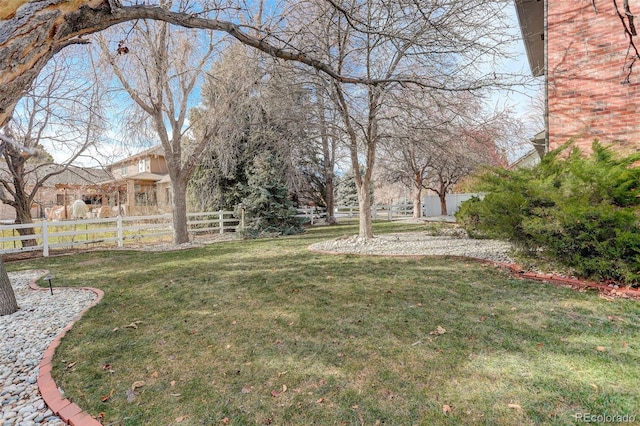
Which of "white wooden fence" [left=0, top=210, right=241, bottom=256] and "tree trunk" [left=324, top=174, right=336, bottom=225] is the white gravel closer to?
"white wooden fence" [left=0, top=210, right=241, bottom=256]

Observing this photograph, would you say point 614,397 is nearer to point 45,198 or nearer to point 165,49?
point 165,49

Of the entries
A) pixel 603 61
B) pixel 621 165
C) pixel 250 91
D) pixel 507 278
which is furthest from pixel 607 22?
pixel 250 91

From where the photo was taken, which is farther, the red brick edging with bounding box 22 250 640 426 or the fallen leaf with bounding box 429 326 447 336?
the fallen leaf with bounding box 429 326 447 336

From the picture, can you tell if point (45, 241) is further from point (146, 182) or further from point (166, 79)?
point (146, 182)

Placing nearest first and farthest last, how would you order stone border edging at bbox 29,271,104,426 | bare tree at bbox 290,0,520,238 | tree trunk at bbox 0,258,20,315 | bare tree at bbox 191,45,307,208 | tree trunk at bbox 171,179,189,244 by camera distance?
1. stone border edging at bbox 29,271,104,426
2. tree trunk at bbox 0,258,20,315
3. bare tree at bbox 290,0,520,238
4. bare tree at bbox 191,45,307,208
5. tree trunk at bbox 171,179,189,244

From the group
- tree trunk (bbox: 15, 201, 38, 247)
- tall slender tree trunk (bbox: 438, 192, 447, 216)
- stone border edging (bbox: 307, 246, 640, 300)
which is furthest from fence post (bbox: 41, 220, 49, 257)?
tall slender tree trunk (bbox: 438, 192, 447, 216)

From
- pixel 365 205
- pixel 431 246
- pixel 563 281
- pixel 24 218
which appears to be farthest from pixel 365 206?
pixel 24 218

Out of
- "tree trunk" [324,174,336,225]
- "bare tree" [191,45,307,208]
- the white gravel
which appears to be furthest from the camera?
"tree trunk" [324,174,336,225]

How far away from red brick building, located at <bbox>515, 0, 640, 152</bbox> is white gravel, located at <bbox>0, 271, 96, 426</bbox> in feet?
25.9

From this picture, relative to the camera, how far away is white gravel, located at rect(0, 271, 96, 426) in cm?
225

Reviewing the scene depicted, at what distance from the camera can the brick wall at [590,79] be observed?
5.83 m

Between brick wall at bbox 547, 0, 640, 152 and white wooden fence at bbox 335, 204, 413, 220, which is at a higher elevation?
brick wall at bbox 547, 0, 640, 152

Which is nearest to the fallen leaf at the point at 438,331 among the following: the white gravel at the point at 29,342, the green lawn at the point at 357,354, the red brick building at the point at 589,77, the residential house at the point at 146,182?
the green lawn at the point at 357,354

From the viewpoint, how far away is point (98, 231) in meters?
10.1
